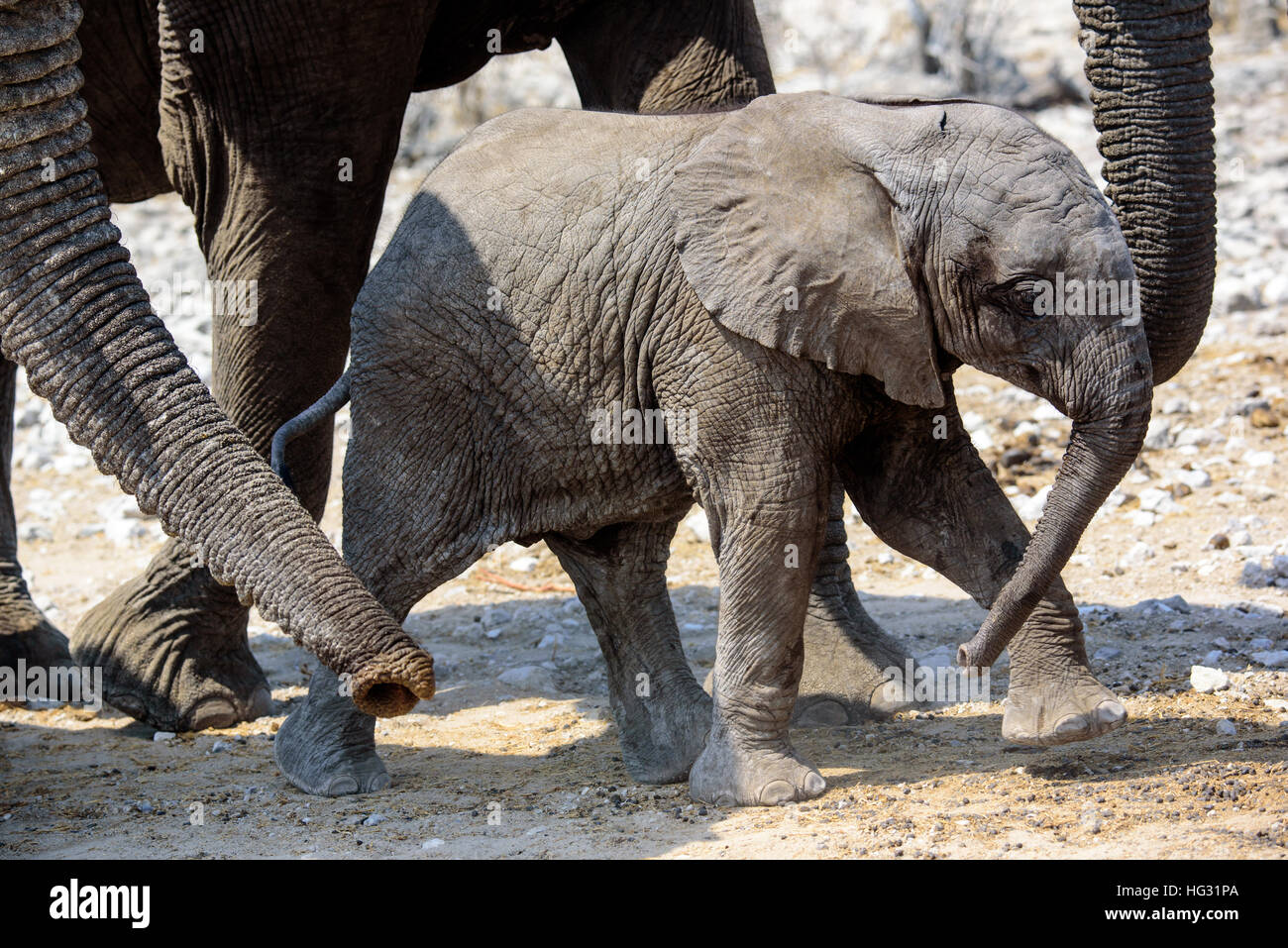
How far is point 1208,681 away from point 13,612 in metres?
4.24

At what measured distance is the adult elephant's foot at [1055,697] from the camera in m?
4.36

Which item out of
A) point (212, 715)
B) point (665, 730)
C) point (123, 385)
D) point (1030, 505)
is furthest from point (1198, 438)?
point (123, 385)

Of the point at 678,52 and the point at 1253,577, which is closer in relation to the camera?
the point at 678,52

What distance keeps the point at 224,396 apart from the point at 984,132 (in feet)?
8.78

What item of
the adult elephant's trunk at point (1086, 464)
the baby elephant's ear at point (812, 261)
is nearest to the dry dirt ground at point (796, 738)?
the adult elephant's trunk at point (1086, 464)

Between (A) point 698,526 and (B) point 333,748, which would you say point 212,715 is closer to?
(B) point 333,748

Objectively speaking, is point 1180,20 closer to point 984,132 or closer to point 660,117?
point 984,132

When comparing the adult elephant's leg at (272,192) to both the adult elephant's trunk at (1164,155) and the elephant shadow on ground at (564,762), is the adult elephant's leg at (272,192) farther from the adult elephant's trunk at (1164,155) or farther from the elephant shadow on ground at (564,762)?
the adult elephant's trunk at (1164,155)

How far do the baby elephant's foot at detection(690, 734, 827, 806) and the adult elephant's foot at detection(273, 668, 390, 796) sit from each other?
40.7 inches

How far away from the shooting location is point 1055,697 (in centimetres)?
442

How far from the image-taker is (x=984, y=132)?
4055mm

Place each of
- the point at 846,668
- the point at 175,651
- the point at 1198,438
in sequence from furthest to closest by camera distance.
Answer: the point at 1198,438
the point at 175,651
the point at 846,668

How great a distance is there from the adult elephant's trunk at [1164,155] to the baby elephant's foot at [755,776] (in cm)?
147

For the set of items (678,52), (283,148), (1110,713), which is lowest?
(1110,713)
